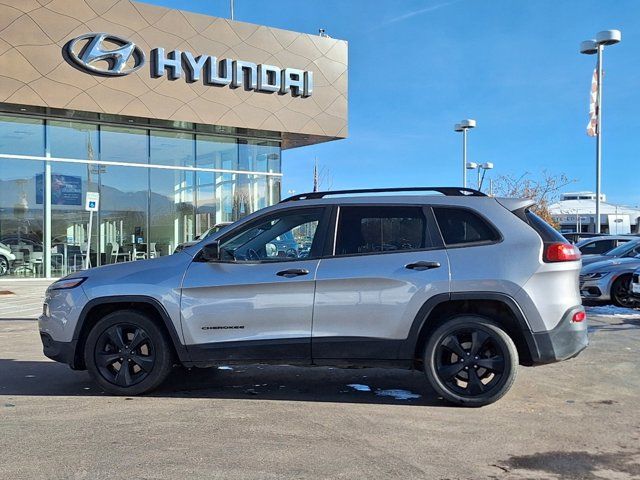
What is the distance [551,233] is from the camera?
17.2ft

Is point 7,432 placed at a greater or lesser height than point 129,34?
lesser

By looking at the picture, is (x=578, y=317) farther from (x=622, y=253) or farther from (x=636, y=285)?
(x=622, y=253)

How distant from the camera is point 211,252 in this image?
539cm

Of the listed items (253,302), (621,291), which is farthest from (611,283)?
(253,302)

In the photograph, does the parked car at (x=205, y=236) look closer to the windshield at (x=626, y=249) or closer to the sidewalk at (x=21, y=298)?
the sidewalk at (x=21, y=298)

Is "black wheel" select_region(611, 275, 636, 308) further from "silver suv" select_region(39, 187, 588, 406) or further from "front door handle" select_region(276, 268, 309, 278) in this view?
"front door handle" select_region(276, 268, 309, 278)

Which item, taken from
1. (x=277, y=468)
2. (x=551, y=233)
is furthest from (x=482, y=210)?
(x=277, y=468)

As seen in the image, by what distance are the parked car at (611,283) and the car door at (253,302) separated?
8482 millimetres

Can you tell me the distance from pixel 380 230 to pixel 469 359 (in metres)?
1.36

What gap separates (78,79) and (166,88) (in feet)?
8.78

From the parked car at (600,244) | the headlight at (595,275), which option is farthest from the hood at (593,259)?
the parked car at (600,244)

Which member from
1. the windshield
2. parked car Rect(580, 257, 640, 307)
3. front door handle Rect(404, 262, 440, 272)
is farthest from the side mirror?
the windshield

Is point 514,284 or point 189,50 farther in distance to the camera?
point 189,50

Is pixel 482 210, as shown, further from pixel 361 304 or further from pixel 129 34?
pixel 129 34
